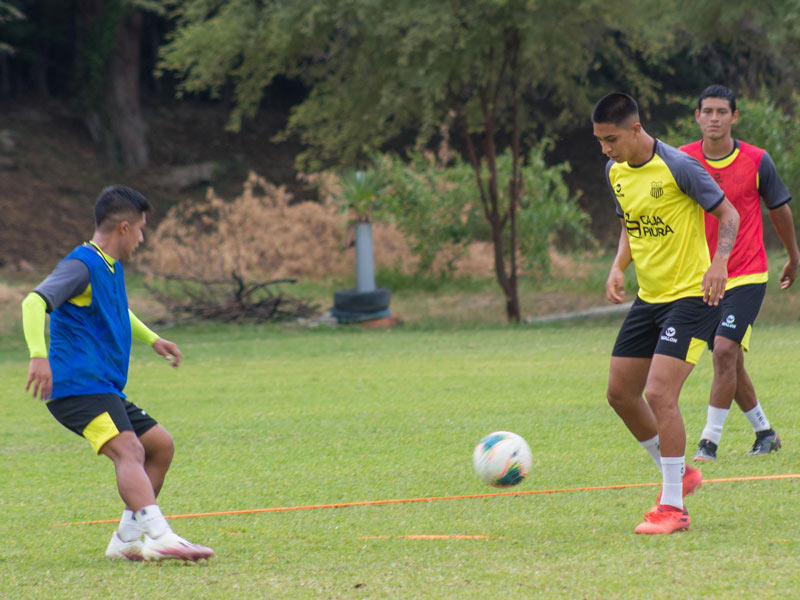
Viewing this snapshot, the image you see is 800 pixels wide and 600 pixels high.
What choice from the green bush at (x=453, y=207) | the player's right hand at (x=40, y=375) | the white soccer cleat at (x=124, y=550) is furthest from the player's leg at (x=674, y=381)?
the green bush at (x=453, y=207)

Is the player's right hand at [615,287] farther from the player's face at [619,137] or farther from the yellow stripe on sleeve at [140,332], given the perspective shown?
the yellow stripe on sleeve at [140,332]

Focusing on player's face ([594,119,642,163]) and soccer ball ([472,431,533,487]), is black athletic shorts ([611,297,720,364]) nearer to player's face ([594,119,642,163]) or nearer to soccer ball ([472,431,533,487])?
player's face ([594,119,642,163])

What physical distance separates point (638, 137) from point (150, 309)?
16.3 m

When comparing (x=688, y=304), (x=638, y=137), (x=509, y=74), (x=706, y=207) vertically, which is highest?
(x=509, y=74)

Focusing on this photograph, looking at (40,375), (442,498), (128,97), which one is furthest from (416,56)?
(128,97)

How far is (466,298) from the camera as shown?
2084cm

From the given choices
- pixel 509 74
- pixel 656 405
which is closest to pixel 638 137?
pixel 656 405

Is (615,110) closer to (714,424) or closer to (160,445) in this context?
(714,424)

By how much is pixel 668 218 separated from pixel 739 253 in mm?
1652

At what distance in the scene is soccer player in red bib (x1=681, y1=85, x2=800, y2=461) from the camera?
6500 mm

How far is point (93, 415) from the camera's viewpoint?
465 centimetres

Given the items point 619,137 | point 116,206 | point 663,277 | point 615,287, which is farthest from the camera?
point 615,287

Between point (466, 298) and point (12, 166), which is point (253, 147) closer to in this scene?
point (12, 166)

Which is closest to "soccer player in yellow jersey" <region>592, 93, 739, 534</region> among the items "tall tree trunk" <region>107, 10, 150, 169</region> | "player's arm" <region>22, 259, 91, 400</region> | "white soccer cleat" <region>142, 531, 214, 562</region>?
"white soccer cleat" <region>142, 531, 214, 562</region>
